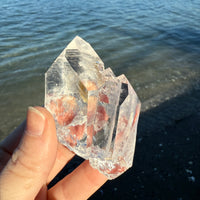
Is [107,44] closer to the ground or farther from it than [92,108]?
closer to the ground

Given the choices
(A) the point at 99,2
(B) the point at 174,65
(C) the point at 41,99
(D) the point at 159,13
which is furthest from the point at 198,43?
(A) the point at 99,2

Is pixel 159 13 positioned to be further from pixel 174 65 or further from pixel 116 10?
pixel 174 65

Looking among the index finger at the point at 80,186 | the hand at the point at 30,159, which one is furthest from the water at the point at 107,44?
the hand at the point at 30,159

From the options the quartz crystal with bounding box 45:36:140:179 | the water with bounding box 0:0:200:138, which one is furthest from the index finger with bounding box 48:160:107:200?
the water with bounding box 0:0:200:138

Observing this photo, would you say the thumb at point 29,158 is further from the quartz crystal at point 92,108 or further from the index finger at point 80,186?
the index finger at point 80,186

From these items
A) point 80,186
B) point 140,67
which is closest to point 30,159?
point 80,186

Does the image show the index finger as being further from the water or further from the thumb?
the water

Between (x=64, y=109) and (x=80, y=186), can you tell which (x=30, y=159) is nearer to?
(x=64, y=109)
